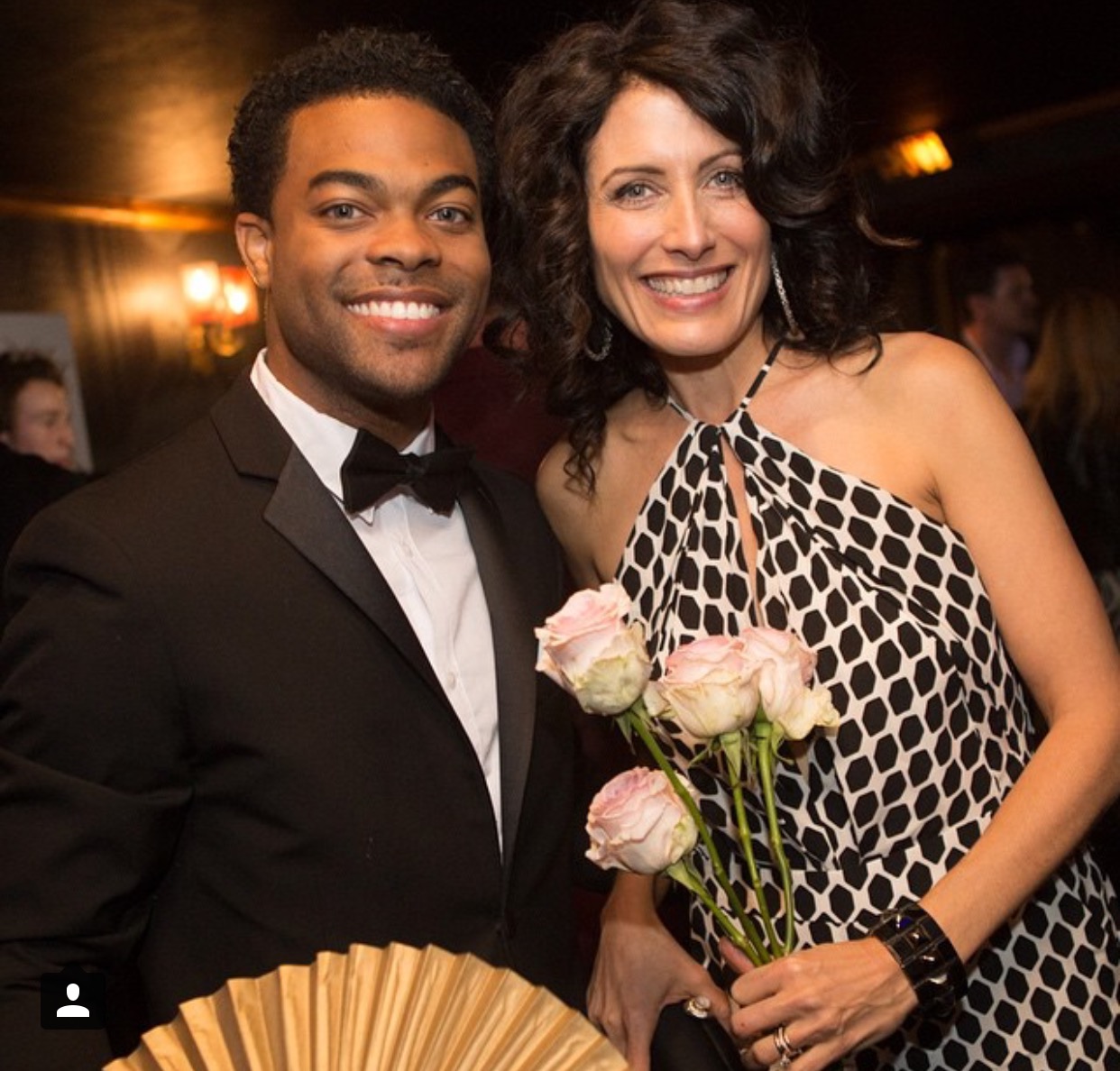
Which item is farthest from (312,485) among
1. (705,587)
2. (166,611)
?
(705,587)

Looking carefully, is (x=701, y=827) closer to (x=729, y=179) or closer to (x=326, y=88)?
(x=729, y=179)

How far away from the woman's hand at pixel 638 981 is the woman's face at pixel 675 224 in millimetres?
802

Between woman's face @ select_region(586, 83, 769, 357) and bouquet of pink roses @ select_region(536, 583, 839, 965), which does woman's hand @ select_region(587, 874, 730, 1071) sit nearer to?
bouquet of pink roses @ select_region(536, 583, 839, 965)

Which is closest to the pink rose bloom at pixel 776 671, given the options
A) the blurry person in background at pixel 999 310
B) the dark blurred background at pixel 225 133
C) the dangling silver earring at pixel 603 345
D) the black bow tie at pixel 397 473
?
the black bow tie at pixel 397 473

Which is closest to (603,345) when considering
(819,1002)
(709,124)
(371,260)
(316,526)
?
(709,124)

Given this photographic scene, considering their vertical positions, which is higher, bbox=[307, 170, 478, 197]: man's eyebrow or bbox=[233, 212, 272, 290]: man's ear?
bbox=[233, 212, 272, 290]: man's ear

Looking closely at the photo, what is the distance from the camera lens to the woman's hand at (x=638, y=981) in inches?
70.5

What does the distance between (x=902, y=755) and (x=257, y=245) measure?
3.75 ft

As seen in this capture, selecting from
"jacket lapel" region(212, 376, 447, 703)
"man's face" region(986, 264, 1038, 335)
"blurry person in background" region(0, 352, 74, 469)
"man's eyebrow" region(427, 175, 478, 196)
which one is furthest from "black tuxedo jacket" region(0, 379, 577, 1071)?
"man's face" region(986, 264, 1038, 335)

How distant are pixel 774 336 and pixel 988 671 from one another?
60cm

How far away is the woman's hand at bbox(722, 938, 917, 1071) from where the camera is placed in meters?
1.49

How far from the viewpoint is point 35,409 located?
19.1ft

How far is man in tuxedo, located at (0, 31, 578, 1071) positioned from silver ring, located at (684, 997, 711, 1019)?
0.19 m

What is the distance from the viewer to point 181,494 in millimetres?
1682
